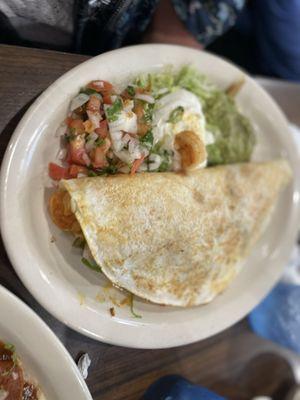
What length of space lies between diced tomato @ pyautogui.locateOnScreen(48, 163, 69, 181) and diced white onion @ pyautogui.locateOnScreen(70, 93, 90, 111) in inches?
7.2

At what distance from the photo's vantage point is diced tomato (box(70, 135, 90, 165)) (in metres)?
1.29

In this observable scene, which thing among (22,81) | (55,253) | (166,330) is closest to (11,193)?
(55,253)

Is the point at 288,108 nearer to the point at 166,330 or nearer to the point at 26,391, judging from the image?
the point at 166,330

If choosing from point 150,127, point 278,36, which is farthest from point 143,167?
point 278,36

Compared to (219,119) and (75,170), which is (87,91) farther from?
(219,119)

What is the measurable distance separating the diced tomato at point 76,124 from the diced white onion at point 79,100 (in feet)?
0.11

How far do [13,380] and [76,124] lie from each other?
758 mm

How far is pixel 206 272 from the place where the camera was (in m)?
1.55

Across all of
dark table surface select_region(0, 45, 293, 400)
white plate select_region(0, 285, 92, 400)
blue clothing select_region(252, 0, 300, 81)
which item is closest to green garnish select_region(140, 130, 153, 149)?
dark table surface select_region(0, 45, 293, 400)

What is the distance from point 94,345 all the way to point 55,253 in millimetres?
349

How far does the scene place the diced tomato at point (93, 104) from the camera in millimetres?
1278

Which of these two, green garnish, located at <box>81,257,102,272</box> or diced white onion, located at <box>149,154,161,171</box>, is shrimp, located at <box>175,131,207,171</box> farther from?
green garnish, located at <box>81,257,102,272</box>

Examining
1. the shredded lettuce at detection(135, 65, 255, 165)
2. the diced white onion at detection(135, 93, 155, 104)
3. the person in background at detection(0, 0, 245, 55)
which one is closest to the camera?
the person in background at detection(0, 0, 245, 55)

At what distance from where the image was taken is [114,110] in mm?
1289
